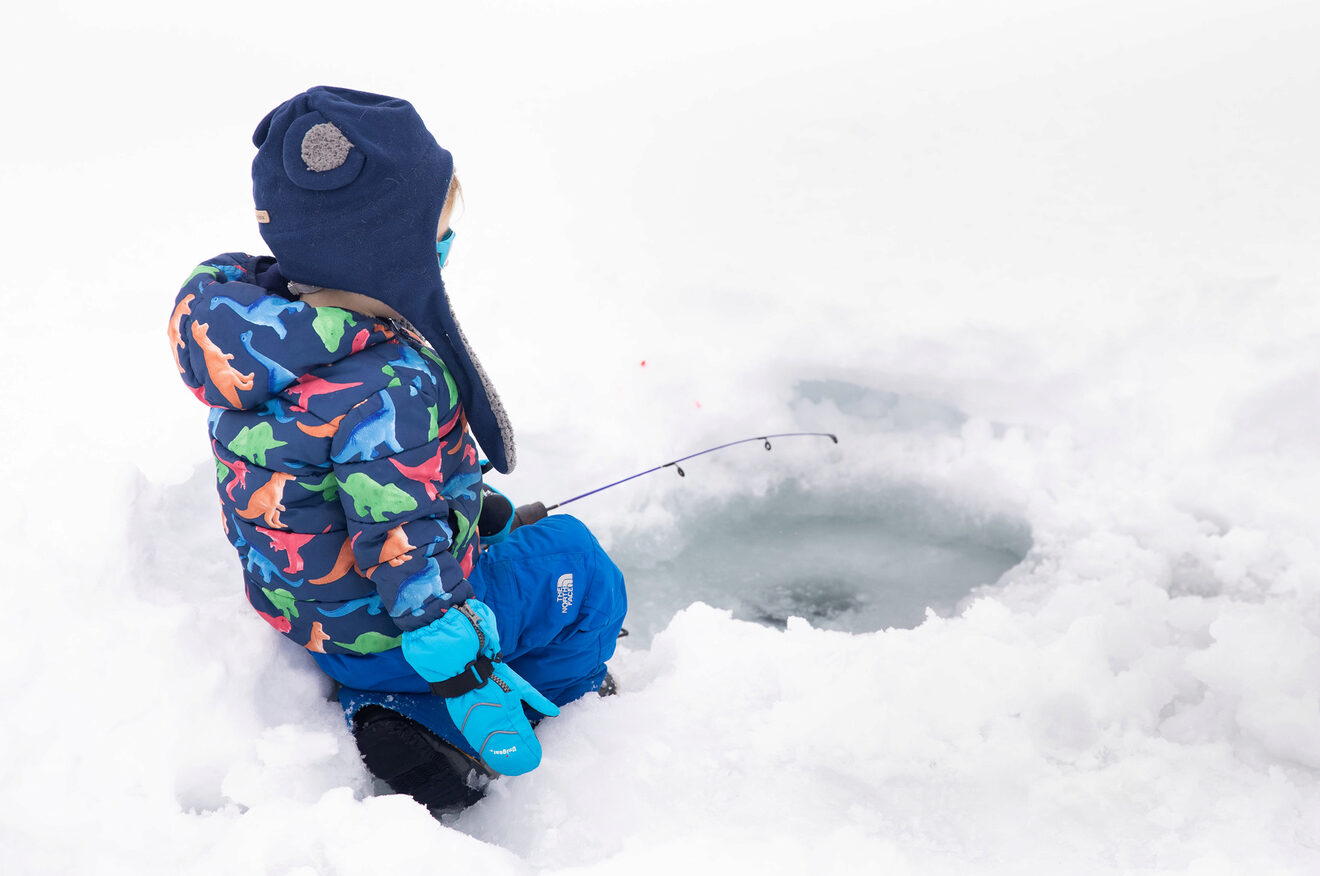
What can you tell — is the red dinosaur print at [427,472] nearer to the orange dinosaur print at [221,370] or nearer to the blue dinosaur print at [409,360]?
the blue dinosaur print at [409,360]

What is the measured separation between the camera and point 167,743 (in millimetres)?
1523

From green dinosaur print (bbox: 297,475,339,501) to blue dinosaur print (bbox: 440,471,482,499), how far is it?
17 cm

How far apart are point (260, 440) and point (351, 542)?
21 centimetres

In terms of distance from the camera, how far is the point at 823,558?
9.87 feet

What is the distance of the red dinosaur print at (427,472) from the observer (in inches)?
56.7

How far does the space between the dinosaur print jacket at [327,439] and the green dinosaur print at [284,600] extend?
0.03 m

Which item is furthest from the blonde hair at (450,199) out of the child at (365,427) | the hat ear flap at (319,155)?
the hat ear flap at (319,155)

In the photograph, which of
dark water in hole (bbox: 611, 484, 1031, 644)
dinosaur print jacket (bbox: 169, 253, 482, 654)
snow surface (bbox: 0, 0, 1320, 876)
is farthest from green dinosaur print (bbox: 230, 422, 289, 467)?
dark water in hole (bbox: 611, 484, 1031, 644)

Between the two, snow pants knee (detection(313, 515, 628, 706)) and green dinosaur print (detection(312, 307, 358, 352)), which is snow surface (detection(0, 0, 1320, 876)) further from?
green dinosaur print (detection(312, 307, 358, 352))

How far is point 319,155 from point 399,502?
20.5 inches

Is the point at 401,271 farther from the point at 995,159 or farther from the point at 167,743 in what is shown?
the point at 995,159

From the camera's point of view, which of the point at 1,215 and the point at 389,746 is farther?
the point at 1,215

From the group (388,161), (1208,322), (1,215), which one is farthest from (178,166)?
(1208,322)

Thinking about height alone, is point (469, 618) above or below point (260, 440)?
below
